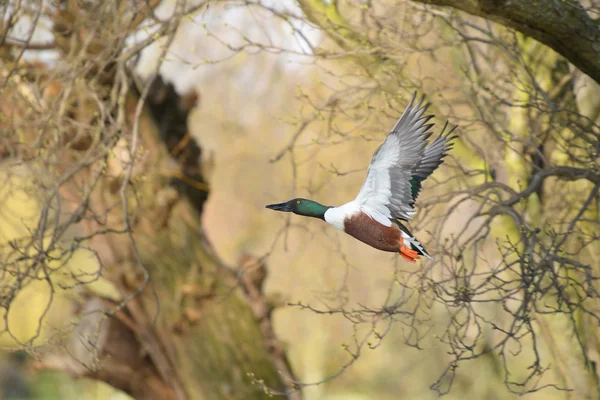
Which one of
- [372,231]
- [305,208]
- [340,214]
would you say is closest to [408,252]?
[372,231]

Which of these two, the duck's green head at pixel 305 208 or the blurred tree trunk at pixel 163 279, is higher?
the blurred tree trunk at pixel 163 279

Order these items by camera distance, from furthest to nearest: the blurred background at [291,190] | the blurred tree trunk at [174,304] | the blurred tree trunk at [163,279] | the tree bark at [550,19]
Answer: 1. the blurred tree trunk at [174,304]
2. the blurred tree trunk at [163,279]
3. the blurred background at [291,190]
4. the tree bark at [550,19]

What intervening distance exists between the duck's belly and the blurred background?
0.43 meters

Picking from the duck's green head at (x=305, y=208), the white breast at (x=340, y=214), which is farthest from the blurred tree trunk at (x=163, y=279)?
the white breast at (x=340, y=214)

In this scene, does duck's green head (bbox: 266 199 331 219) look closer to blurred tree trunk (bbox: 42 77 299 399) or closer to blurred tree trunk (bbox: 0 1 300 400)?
blurred tree trunk (bbox: 0 1 300 400)

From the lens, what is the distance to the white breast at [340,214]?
2.80 metres

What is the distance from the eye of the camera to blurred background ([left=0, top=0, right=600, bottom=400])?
394cm

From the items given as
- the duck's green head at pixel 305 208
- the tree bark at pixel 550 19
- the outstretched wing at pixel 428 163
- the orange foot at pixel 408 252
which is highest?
the tree bark at pixel 550 19

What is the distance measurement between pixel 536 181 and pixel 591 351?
5.93 ft

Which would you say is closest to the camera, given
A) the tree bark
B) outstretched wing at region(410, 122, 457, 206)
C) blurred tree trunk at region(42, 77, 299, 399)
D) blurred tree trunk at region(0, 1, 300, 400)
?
outstretched wing at region(410, 122, 457, 206)

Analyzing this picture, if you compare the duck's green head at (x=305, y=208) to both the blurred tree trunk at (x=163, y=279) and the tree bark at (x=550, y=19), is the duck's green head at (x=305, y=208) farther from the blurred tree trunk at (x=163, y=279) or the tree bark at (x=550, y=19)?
the blurred tree trunk at (x=163, y=279)

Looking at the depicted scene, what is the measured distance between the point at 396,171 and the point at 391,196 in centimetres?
9

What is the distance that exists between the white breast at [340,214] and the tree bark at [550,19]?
1.11 m

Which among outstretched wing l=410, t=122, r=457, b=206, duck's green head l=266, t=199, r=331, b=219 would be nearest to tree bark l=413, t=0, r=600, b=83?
outstretched wing l=410, t=122, r=457, b=206
